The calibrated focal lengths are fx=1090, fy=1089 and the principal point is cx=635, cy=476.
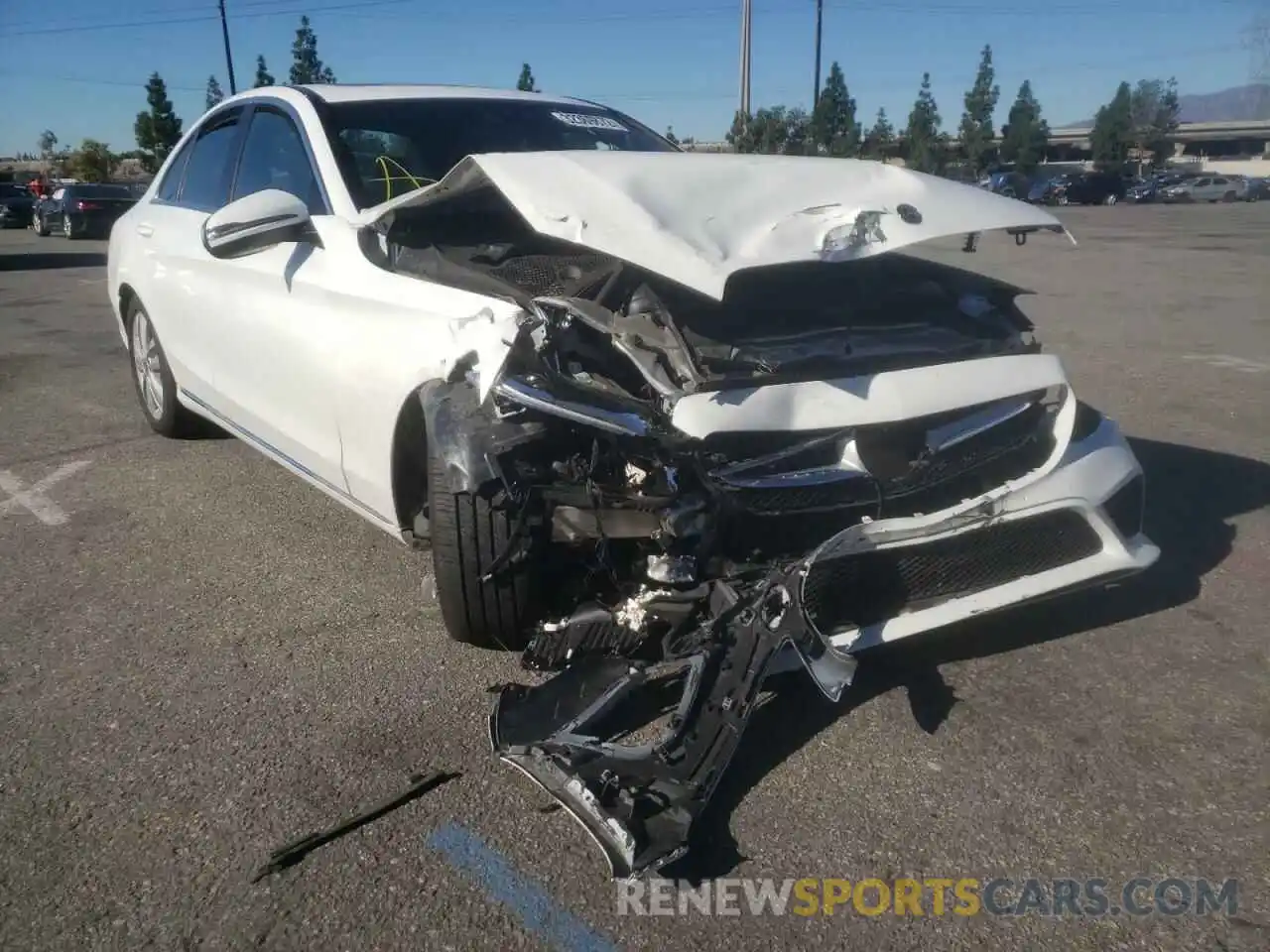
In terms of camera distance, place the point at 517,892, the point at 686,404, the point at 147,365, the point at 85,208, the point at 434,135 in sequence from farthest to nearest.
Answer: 1. the point at 85,208
2. the point at 147,365
3. the point at 434,135
4. the point at 686,404
5. the point at 517,892

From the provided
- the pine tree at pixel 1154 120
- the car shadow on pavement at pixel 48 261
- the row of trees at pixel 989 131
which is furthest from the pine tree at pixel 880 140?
the car shadow on pavement at pixel 48 261

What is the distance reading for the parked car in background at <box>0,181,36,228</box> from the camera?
29188 millimetres

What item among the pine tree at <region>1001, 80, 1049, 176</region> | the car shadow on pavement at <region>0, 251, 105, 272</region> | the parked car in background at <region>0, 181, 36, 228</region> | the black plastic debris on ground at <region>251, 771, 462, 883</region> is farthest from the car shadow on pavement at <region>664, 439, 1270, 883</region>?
the pine tree at <region>1001, 80, 1049, 176</region>

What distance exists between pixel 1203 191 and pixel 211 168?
2060 inches

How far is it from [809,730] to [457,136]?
113 inches

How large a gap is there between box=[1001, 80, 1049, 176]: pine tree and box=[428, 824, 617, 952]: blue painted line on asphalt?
240ft

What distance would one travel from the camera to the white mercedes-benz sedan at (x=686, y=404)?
9.18 ft

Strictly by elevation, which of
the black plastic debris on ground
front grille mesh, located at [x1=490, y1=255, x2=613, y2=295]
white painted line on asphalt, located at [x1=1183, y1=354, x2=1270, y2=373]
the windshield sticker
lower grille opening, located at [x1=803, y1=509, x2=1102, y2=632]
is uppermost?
the windshield sticker

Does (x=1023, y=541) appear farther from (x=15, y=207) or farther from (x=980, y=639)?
(x=15, y=207)

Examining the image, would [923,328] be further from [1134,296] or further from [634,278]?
[1134,296]

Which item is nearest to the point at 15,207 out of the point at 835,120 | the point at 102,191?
the point at 102,191

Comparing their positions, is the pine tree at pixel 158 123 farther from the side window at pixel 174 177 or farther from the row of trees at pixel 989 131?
the side window at pixel 174 177

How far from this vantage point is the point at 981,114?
74.3 m

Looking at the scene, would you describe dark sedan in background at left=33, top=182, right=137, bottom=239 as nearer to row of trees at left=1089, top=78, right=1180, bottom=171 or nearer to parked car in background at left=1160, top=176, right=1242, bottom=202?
parked car in background at left=1160, top=176, right=1242, bottom=202
